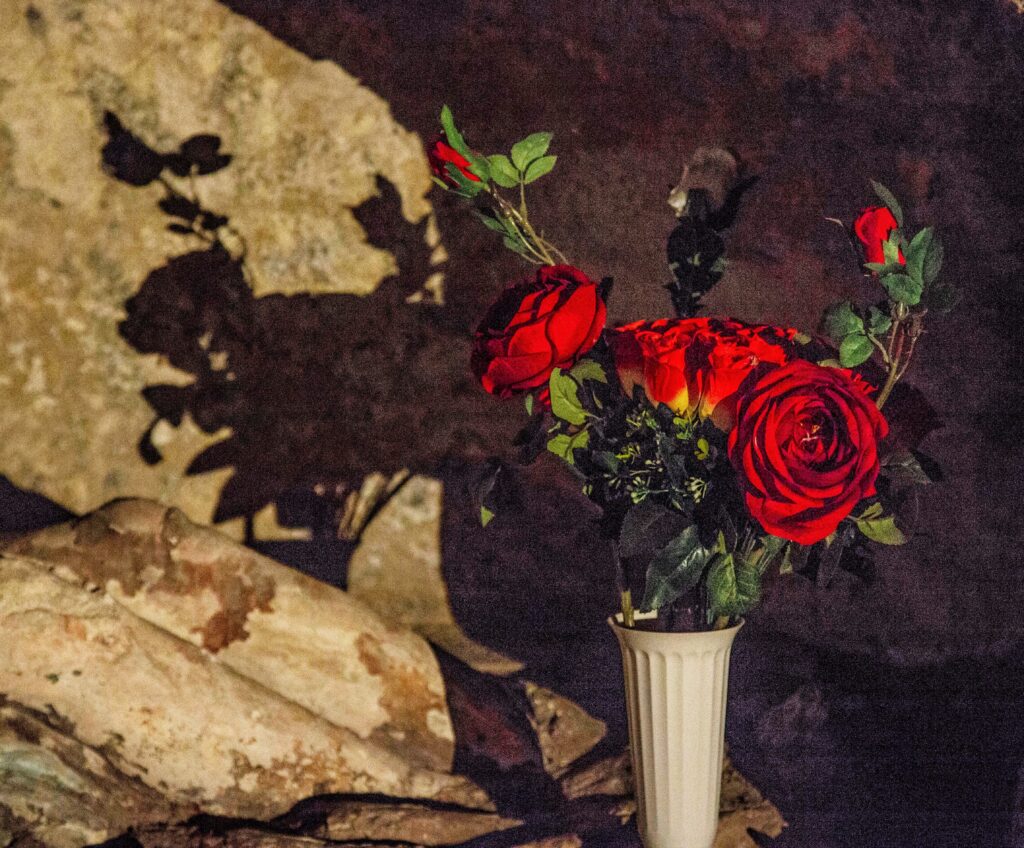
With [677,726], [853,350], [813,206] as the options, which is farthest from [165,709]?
[813,206]

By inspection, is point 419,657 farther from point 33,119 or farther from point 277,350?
point 33,119

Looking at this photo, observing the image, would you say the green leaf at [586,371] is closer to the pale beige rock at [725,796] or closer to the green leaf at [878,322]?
the green leaf at [878,322]

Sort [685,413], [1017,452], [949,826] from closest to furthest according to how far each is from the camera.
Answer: [685,413]
[949,826]
[1017,452]

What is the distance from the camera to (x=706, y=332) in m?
0.84

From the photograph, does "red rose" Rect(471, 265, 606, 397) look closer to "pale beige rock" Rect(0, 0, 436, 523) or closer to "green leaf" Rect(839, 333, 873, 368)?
"green leaf" Rect(839, 333, 873, 368)

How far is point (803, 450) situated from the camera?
750 mm

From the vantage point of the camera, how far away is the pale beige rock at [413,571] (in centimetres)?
140

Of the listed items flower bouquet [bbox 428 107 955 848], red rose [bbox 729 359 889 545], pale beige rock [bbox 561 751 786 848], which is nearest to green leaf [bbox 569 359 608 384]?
flower bouquet [bbox 428 107 955 848]

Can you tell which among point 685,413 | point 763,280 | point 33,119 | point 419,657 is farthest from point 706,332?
point 33,119

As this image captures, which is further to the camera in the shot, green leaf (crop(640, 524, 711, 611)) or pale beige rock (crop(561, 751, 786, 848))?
pale beige rock (crop(561, 751, 786, 848))

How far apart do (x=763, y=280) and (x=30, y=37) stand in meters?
0.98

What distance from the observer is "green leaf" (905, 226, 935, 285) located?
0.85 metres

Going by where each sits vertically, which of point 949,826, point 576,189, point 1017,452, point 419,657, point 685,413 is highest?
point 576,189

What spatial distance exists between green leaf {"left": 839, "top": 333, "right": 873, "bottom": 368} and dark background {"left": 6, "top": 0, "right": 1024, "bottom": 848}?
0.52 m
